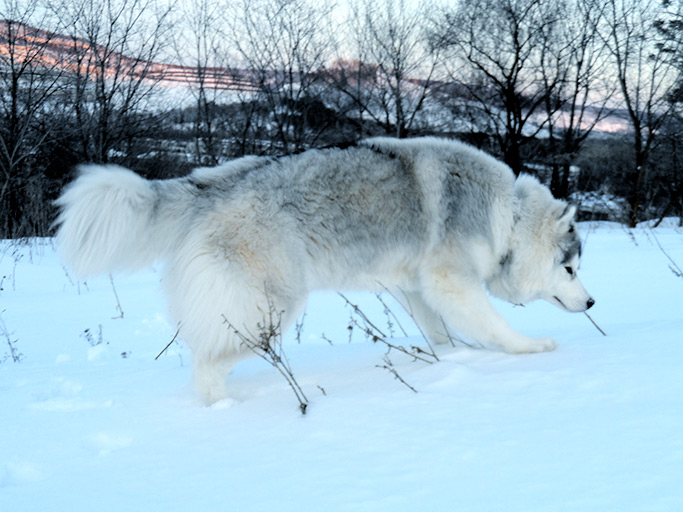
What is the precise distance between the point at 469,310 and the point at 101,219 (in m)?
2.02

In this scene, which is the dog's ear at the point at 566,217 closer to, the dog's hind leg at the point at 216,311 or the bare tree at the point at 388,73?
the dog's hind leg at the point at 216,311

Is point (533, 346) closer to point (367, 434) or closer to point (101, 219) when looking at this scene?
point (367, 434)

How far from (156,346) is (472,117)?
670 inches

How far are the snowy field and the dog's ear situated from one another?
73 cm

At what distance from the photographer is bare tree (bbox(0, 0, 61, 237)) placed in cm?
1051

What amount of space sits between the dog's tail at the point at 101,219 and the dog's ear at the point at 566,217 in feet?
8.29

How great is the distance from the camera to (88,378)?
3236 millimetres

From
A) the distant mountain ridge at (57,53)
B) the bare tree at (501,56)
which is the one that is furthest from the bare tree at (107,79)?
the bare tree at (501,56)

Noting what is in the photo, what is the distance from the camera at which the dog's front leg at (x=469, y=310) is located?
10.1 feet

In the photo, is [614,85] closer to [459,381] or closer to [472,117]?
[472,117]

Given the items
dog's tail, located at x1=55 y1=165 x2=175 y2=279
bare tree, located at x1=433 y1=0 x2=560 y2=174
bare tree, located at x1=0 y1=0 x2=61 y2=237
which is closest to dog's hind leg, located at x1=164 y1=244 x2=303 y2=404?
dog's tail, located at x1=55 y1=165 x2=175 y2=279

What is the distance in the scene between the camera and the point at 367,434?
1.86 m

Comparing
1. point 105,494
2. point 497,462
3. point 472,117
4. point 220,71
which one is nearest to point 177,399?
point 105,494

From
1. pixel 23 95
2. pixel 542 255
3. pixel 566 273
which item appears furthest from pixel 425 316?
pixel 23 95
